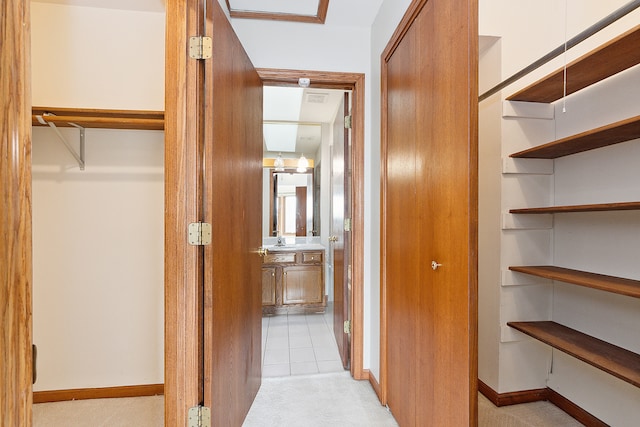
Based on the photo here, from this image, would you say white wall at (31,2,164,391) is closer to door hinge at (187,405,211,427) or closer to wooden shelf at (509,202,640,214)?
door hinge at (187,405,211,427)

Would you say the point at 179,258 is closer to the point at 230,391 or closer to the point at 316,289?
the point at 230,391

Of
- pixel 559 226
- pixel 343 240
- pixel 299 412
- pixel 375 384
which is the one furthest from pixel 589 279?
pixel 299 412

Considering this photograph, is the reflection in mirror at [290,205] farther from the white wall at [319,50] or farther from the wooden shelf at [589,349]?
the wooden shelf at [589,349]

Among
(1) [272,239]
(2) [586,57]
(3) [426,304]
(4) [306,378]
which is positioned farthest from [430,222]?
(1) [272,239]

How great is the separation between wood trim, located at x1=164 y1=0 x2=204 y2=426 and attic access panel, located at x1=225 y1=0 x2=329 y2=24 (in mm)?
884

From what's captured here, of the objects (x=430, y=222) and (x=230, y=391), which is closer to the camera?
(x=430, y=222)

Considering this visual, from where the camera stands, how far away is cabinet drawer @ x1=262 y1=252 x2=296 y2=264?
3.74 metres

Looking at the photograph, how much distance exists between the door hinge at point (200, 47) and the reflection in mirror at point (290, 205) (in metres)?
3.20

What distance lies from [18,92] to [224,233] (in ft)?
3.40

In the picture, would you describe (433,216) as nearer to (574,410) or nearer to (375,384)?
(375,384)

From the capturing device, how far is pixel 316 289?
3822mm

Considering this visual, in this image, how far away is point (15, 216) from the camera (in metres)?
0.55

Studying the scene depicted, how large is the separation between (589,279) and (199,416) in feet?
6.27

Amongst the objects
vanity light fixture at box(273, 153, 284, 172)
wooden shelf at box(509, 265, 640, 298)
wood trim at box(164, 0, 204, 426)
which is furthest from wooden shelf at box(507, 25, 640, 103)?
vanity light fixture at box(273, 153, 284, 172)
